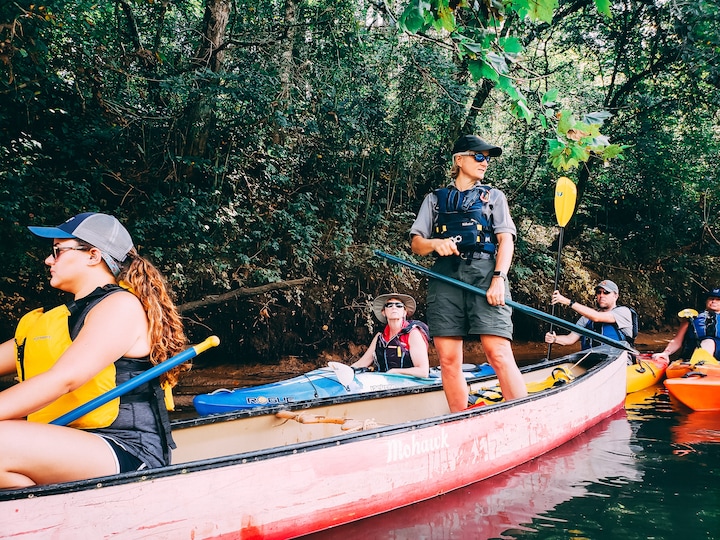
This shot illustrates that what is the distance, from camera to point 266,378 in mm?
8023

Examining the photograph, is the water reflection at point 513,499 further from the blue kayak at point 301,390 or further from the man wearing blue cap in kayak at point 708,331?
the man wearing blue cap in kayak at point 708,331

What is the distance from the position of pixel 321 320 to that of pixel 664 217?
26.6ft

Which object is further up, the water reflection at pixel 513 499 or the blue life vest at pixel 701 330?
the blue life vest at pixel 701 330

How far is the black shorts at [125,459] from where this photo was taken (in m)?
2.17

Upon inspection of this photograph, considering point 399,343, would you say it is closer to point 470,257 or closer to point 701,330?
point 470,257

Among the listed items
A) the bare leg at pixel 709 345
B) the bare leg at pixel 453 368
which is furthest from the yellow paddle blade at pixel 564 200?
the bare leg at pixel 453 368

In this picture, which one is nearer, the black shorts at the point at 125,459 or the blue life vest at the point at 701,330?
the black shorts at the point at 125,459

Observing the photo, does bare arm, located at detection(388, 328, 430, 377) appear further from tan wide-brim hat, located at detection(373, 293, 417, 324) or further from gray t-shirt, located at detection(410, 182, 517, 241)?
gray t-shirt, located at detection(410, 182, 517, 241)

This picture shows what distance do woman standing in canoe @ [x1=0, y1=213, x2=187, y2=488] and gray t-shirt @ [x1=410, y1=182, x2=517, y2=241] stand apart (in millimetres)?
1924

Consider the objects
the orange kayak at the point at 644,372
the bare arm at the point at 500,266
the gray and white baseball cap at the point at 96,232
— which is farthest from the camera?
the orange kayak at the point at 644,372

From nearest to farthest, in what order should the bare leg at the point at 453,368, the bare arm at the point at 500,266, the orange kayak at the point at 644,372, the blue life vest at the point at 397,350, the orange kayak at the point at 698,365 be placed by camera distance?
1. the bare arm at the point at 500,266
2. the bare leg at the point at 453,368
3. the blue life vest at the point at 397,350
4. the orange kayak at the point at 698,365
5. the orange kayak at the point at 644,372

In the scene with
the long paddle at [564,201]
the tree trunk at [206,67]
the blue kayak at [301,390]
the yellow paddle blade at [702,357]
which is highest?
the tree trunk at [206,67]

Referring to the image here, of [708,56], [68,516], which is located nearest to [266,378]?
[68,516]

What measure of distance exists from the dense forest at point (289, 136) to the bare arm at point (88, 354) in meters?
4.33
